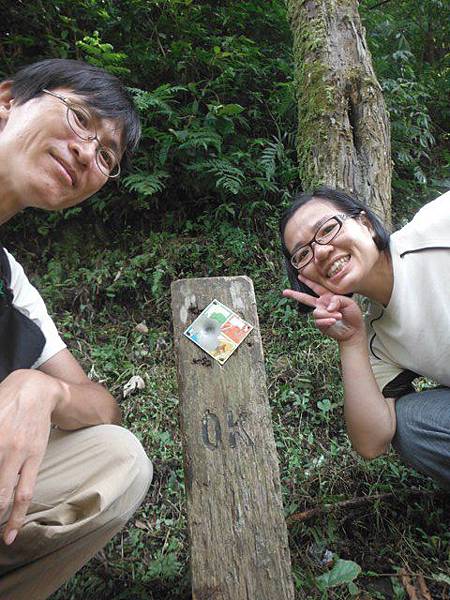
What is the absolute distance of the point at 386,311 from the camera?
2072 millimetres

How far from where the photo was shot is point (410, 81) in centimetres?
548

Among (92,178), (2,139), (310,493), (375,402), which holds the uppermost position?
(2,139)

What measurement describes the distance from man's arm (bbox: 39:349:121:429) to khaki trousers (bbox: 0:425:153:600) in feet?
0.22

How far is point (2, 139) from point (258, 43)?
464cm

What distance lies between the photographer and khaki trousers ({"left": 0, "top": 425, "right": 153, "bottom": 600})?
1.46 metres

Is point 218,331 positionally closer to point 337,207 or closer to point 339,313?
point 339,313

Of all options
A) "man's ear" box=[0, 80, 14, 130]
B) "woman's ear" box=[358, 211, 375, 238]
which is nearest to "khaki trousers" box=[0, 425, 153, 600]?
"man's ear" box=[0, 80, 14, 130]

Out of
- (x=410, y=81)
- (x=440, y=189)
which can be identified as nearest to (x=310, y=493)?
(x=440, y=189)

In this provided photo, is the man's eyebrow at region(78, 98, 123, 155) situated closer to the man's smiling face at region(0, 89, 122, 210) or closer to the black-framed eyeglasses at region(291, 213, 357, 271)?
the man's smiling face at region(0, 89, 122, 210)

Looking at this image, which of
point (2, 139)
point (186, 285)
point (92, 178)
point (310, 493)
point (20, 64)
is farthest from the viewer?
point (20, 64)

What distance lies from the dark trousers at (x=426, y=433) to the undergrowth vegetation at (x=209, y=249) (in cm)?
43

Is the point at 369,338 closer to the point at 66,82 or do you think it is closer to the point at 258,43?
the point at 66,82

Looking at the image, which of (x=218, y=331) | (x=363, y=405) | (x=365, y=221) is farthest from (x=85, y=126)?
(x=363, y=405)

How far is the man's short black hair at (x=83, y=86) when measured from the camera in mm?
1827
